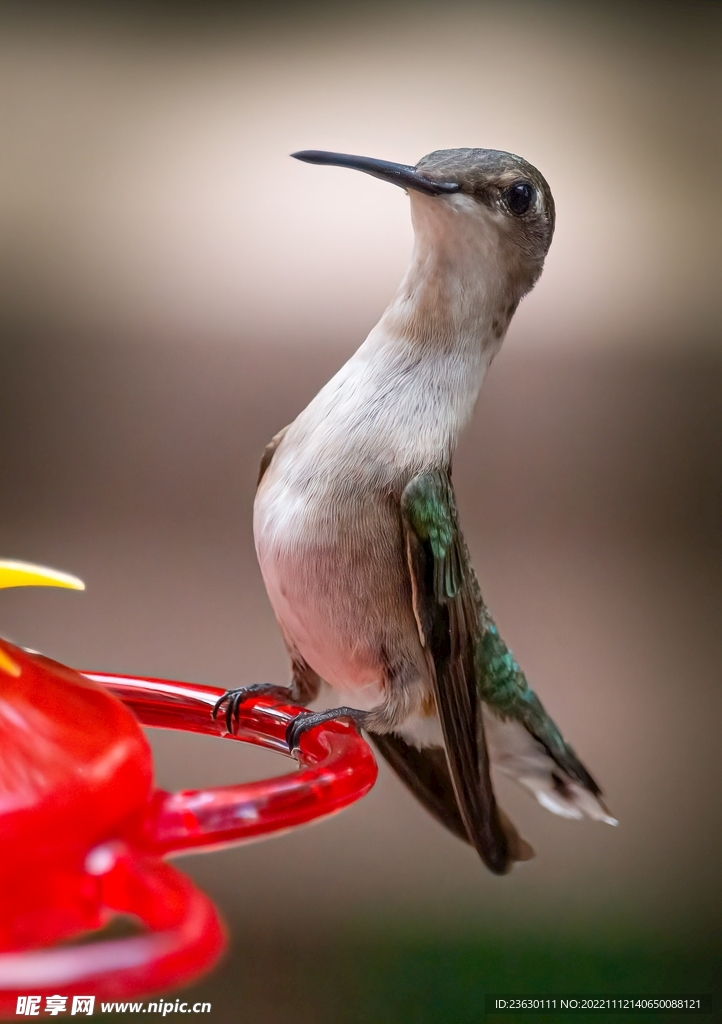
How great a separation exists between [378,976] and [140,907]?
3.61 feet

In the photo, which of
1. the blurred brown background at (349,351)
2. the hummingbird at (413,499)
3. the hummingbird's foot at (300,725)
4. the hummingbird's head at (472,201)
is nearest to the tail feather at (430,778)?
the hummingbird at (413,499)

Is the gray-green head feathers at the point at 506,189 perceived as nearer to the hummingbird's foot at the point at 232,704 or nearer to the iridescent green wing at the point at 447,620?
the iridescent green wing at the point at 447,620

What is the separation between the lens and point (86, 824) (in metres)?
0.53

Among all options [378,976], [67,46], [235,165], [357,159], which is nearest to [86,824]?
[357,159]

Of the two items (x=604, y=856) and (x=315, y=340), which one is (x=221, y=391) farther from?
(x=604, y=856)

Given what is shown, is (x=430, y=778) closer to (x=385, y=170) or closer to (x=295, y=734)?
(x=295, y=734)

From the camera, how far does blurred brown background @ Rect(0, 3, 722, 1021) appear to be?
149 cm

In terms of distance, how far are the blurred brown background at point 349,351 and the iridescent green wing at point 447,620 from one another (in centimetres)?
46

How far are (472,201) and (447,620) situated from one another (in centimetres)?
45

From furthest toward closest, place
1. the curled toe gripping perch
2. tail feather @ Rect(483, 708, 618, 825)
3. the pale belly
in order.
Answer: tail feather @ Rect(483, 708, 618, 825), the pale belly, the curled toe gripping perch

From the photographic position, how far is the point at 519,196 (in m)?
1.13

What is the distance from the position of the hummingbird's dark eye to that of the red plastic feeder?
735 millimetres

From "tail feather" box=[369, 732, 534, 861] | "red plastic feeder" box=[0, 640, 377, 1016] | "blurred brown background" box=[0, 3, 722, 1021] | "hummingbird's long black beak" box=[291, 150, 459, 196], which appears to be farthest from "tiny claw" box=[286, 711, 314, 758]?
"blurred brown background" box=[0, 3, 722, 1021]

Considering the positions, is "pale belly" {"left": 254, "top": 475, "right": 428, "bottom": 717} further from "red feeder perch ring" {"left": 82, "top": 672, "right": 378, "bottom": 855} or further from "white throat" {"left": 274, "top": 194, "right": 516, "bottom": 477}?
"red feeder perch ring" {"left": 82, "top": 672, "right": 378, "bottom": 855}
